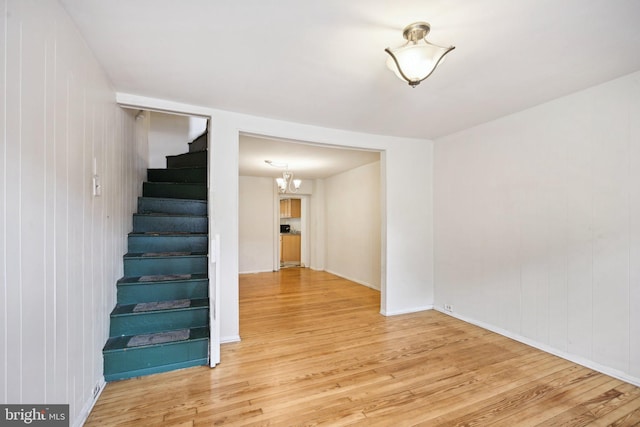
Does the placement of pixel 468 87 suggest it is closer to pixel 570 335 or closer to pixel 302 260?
pixel 570 335

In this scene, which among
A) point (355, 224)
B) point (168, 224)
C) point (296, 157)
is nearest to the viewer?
point (168, 224)

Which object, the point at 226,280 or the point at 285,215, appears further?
the point at 285,215

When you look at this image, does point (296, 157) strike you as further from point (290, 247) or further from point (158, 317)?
point (290, 247)

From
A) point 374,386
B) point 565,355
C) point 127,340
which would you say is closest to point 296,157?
point 127,340

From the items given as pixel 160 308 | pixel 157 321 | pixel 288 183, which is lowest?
pixel 157 321

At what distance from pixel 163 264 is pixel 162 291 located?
294 mm

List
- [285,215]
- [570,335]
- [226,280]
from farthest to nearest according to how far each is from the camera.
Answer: [285,215], [226,280], [570,335]

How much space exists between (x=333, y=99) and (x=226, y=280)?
2.15 metres

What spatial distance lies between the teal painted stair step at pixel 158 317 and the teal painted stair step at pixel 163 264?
32 cm

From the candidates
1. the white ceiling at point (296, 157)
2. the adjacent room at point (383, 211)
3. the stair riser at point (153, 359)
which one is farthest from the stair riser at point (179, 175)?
the stair riser at point (153, 359)

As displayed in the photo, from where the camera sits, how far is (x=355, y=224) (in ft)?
19.2

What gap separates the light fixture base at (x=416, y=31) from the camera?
1549 mm

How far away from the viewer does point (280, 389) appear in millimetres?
2084

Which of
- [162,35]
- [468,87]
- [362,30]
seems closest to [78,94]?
[162,35]
